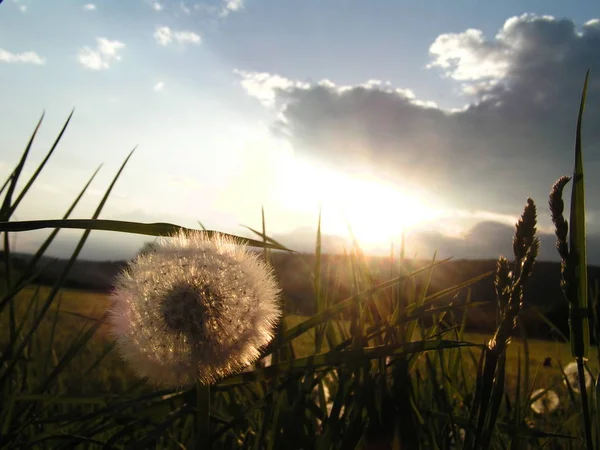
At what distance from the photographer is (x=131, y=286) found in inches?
54.1

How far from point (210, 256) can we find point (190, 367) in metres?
0.31

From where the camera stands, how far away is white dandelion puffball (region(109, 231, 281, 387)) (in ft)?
4.25

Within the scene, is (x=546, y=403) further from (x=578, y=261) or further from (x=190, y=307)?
(x=190, y=307)

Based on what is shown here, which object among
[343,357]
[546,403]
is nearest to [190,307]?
[343,357]

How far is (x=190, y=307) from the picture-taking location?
135 cm

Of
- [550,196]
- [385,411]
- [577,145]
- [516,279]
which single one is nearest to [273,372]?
[385,411]

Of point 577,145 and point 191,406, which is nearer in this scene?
point 577,145

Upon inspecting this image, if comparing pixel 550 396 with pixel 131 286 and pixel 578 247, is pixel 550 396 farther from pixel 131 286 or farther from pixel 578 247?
pixel 131 286

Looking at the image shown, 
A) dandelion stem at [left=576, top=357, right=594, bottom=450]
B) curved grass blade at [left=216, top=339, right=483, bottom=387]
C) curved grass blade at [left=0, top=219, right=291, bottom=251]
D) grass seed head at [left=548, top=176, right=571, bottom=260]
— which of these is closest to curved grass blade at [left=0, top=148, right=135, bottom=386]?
curved grass blade at [left=0, top=219, right=291, bottom=251]

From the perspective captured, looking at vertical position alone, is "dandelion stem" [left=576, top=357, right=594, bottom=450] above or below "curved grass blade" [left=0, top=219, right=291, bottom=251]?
below

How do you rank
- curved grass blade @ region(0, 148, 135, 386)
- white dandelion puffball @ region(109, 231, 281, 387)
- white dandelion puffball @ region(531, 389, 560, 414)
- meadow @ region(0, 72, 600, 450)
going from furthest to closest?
white dandelion puffball @ region(531, 389, 560, 414), curved grass blade @ region(0, 148, 135, 386), white dandelion puffball @ region(109, 231, 281, 387), meadow @ region(0, 72, 600, 450)

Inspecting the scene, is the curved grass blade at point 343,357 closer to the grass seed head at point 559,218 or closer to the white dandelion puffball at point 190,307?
the white dandelion puffball at point 190,307

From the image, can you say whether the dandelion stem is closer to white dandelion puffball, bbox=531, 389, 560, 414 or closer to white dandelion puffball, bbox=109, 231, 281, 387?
white dandelion puffball, bbox=109, 231, 281, 387

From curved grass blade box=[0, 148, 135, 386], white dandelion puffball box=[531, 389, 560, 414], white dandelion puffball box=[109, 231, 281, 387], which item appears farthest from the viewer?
white dandelion puffball box=[531, 389, 560, 414]
